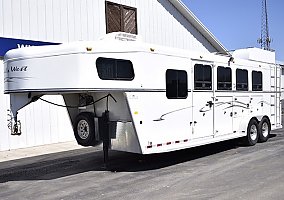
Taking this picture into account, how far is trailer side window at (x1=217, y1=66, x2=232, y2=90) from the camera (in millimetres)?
10414

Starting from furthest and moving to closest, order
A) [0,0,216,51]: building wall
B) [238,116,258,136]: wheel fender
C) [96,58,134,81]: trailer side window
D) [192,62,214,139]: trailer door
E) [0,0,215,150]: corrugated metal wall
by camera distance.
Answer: [0,0,216,51]: building wall, [0,0,215,150]: corrugated metal wall, [238,116,258,136]: wheel fender, [192,62,214,139]: trailer door, [96,58,134,81]: trailer side window

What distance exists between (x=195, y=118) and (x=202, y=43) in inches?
484

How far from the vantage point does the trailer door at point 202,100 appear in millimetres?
9523

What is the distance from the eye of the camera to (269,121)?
13055mm

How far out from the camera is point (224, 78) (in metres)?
10.6

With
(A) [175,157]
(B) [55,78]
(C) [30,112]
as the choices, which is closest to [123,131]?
(B) [55,78]

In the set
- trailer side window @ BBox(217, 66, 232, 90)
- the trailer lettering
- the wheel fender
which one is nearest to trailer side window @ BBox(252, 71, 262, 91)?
the wheel fender

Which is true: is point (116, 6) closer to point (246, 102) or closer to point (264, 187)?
point (246, 102)

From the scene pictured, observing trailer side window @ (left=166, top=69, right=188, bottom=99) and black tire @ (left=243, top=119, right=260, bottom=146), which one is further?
black tire @ (left=243, top=119, right=260, bottom=146)

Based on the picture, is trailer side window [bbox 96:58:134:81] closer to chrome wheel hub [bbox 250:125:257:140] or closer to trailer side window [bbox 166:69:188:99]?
trailer side window [bbox 166:69:188:99]

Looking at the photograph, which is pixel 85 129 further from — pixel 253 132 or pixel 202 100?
pixel 253 132

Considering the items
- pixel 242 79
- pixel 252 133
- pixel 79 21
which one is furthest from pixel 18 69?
pixel 252 133

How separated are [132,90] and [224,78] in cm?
374

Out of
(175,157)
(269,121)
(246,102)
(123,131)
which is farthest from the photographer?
(269,121)
